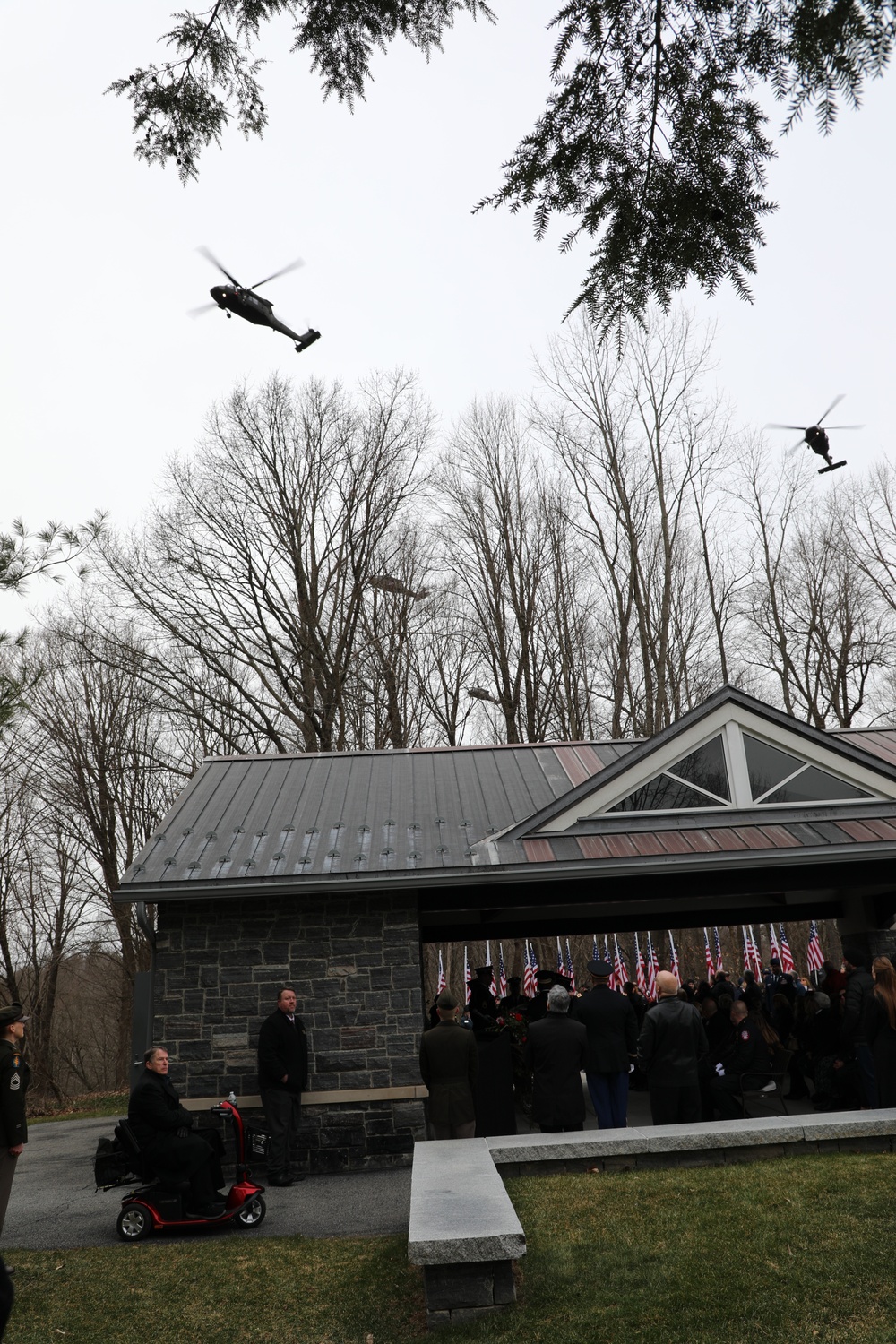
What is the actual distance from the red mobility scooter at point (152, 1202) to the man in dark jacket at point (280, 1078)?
1.44 m

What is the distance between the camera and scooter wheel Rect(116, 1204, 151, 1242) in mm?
7355

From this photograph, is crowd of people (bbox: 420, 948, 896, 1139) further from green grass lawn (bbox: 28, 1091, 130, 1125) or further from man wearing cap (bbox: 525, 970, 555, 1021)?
green grass lawn (bbox: 28, 1091, 130, 1125)

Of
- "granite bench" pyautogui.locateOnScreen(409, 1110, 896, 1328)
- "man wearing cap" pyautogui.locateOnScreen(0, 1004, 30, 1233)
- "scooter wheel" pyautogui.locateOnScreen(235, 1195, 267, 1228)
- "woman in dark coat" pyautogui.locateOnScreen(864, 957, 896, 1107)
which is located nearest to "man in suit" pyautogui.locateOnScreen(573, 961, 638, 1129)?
"granite bench" pyautogui.locateOnScreen(409, 1110, 896, 1328)

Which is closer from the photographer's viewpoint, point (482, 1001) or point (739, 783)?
point (739, 783)

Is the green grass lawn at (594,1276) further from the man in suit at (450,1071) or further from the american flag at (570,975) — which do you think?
the american flag at (570,975)

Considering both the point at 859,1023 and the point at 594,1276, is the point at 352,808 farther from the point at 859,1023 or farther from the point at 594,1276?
the point at 594,1276

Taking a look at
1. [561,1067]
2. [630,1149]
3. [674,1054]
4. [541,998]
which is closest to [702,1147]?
[630,1149]

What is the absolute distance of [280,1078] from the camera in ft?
30.2

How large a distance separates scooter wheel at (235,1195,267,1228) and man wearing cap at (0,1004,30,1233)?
5.80 feet

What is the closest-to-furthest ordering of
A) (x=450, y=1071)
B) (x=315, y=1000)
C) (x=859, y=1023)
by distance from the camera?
1. (x=450, y=1071)
2. (x=859, y=1023)
3. (x=315, y=1000)

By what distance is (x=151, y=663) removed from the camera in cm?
2370

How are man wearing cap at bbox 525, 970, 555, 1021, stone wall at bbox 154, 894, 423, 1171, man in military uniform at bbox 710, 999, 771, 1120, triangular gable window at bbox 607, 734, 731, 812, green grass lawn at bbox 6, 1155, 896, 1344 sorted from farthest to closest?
man wearing cap at bbox 525, 970, 555, 1021
triangular gable window at bbox 607, 734, 731, 812
man in military uniform at bbox 710, 999, 771, 1120
stone wall at bbox 154, 894, 423, 1171
green grass lawn at bbox 6, 1155, 896, 1344

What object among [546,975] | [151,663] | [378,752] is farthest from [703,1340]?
[151,663]

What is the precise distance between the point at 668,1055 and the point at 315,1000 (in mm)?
Answer: 3338
